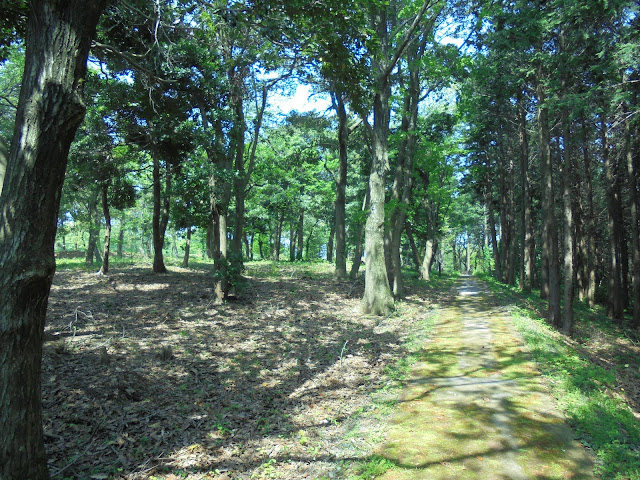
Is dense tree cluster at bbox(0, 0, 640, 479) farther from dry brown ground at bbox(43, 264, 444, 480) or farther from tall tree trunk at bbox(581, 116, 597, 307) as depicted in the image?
dry brown ground at bbox(43, 264, 444, 480)

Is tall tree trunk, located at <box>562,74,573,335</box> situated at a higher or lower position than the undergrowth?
higher

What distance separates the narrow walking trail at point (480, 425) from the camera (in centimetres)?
392

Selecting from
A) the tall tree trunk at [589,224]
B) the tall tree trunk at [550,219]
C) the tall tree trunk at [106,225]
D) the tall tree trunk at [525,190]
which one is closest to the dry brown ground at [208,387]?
the tall tree trunk at [106,225]

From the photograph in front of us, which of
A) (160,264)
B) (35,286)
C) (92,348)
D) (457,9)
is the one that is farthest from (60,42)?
(457,9)

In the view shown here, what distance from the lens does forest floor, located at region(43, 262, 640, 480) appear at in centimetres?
410

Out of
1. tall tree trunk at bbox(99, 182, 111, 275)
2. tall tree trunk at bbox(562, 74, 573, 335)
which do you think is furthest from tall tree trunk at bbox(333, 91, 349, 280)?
tall tree trunk at bbox(99, 182, 111, 275)

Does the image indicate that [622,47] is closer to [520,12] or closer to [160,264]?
[520,12]

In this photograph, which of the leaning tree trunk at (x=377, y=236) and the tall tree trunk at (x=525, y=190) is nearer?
the leaning tree trunk at (x=377, y=236)

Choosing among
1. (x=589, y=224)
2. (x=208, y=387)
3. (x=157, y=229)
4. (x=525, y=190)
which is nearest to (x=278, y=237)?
(x=157, y=229)

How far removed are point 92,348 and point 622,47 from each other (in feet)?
49.9

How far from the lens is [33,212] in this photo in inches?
121

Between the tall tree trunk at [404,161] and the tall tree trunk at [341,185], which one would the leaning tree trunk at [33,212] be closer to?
the tall tree trunk at [404,161]

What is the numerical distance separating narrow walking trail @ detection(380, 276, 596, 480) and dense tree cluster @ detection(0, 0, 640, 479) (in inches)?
146

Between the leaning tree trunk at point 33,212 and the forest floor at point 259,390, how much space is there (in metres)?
0.91
